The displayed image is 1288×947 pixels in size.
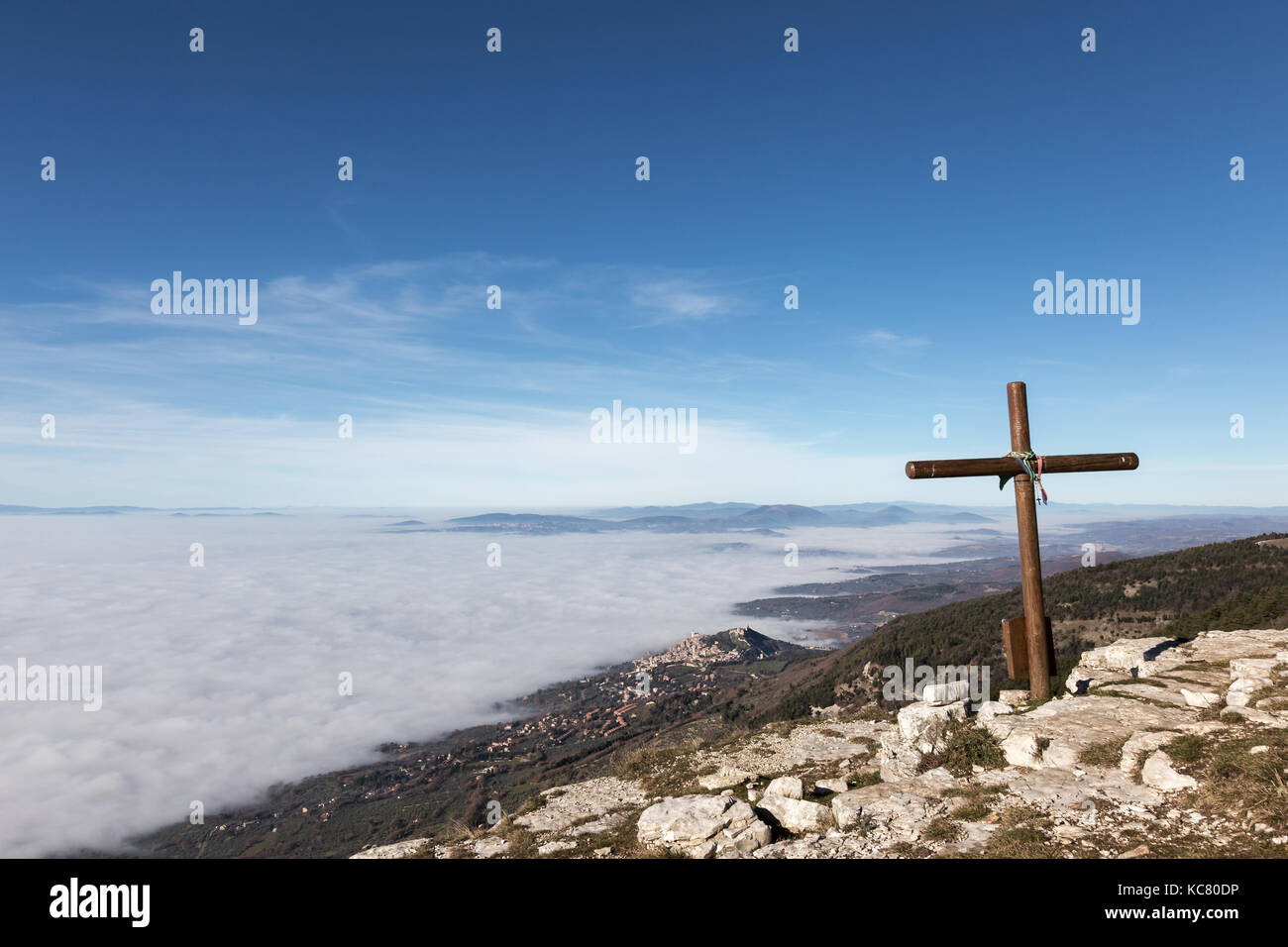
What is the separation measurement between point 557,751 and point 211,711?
13671 centimetres

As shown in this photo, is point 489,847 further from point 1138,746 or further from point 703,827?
point 1138,746

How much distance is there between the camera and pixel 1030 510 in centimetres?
1187

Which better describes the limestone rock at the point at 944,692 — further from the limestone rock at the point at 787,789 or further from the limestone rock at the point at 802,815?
the limestone rock at the point at 802,815

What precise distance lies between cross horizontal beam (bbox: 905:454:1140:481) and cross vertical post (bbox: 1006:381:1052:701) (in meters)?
0.41

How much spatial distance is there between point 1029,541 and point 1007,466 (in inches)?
69.6

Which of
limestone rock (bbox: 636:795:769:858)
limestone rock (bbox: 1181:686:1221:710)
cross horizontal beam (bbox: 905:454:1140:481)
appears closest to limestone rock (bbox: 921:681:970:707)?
limestone rock (bbox: 1181:686:1221:710)

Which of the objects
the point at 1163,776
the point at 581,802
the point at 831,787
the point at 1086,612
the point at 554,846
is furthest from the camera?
the point at 1086,612

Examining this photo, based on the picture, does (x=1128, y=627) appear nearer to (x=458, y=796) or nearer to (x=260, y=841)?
(x=458, y=796)

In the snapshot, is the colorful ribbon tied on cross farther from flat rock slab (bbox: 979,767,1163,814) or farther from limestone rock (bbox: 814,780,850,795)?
limestone rock (bbox: 814,780,850,795)

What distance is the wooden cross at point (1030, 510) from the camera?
38.5ft

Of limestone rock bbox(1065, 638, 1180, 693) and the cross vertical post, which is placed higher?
the cross vertical post

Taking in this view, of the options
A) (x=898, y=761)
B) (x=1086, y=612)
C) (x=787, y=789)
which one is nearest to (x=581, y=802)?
(x=787, y=789)

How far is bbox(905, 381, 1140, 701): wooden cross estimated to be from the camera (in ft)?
38.5
